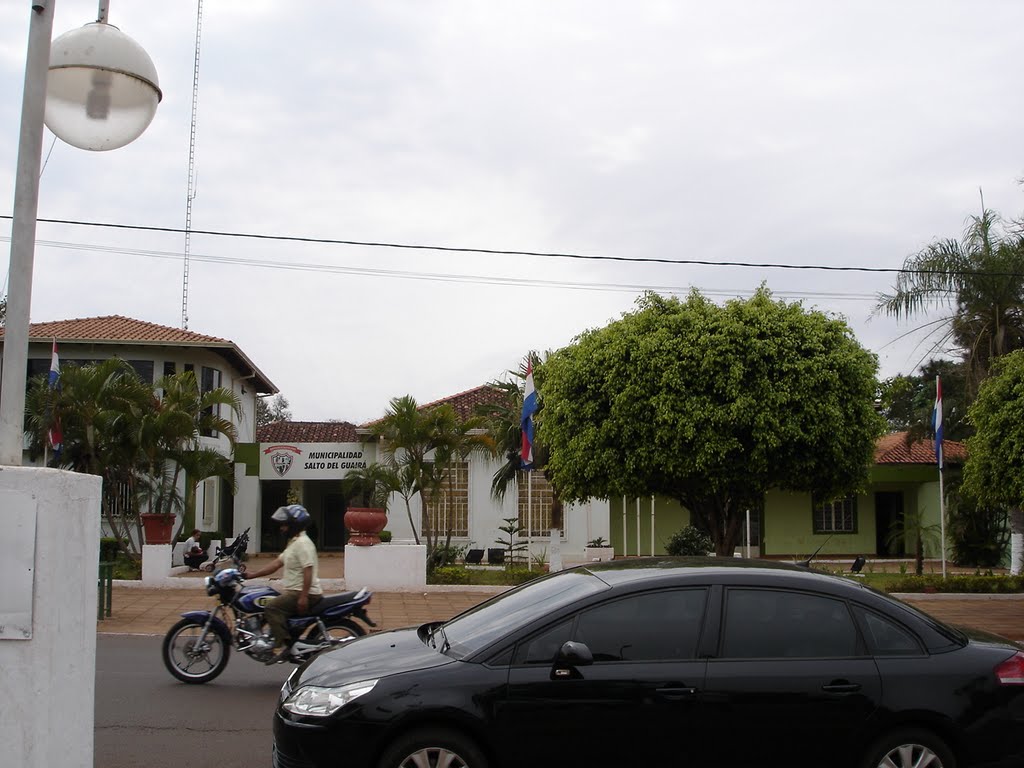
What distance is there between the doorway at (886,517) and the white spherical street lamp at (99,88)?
1209 inches

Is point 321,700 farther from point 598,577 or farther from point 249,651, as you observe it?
point 249,651

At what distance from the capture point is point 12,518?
4277 millimetres

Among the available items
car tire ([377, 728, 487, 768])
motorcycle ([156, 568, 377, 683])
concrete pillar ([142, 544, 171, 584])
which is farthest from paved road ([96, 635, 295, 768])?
concrete pillar ([142, 544, 171, 584])

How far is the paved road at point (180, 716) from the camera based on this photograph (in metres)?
7.32

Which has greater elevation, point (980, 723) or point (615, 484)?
point (615, 484)

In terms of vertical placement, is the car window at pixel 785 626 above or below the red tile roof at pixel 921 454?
below

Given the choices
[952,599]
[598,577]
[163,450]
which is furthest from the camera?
[163,450]

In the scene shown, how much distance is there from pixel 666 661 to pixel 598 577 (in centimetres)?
77

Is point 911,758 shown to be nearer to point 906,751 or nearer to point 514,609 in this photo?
point 906,751

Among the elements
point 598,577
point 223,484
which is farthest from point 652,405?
point 223,484

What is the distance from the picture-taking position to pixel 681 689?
5.60m

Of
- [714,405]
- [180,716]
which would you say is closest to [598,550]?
[714,405]

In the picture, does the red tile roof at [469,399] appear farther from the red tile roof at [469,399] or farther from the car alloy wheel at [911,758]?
the car alloy wheel at [911,758]

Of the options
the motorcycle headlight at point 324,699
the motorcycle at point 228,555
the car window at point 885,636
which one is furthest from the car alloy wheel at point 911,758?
the motorcycle at point 228,555
